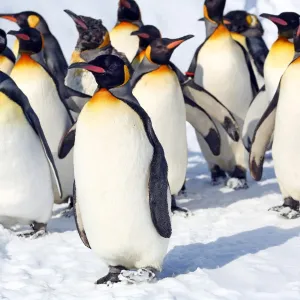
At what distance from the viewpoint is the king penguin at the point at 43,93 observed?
18.6 feet

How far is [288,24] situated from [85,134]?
9.57 ft

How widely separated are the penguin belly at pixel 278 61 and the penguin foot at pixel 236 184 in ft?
2.77

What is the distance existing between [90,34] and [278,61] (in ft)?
5.34

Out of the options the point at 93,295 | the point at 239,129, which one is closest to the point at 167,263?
the point at 93,295

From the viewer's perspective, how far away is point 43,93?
5656 millimetres

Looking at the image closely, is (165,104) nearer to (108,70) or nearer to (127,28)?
(108,70)

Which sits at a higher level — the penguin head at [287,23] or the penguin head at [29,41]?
the penguin head at [287,23]

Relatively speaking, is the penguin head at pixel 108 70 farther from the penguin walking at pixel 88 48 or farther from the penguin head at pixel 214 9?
the penguin head at pixel 214 9

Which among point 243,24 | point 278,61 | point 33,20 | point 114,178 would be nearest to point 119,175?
point 114,178

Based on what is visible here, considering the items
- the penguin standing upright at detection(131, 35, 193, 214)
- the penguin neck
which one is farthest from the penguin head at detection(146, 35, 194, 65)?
the penguin neck

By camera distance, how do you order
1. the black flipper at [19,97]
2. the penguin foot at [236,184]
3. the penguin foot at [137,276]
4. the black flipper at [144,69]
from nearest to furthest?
the penguin foot at [137,276] < the black flipper at [19,97] < the black flipper at [144,69] < the penguin foot at [236,184]

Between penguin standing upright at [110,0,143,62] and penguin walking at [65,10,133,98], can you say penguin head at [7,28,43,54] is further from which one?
penguin standing upright at [110,0,143,62]

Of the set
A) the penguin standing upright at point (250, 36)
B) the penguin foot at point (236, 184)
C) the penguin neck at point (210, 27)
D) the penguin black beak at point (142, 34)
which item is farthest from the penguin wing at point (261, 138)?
the penguin standing upright at point (250, 36)

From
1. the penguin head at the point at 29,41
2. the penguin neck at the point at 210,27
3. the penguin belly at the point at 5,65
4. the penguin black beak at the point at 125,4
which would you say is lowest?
the penguin belly at the point at 5,65
